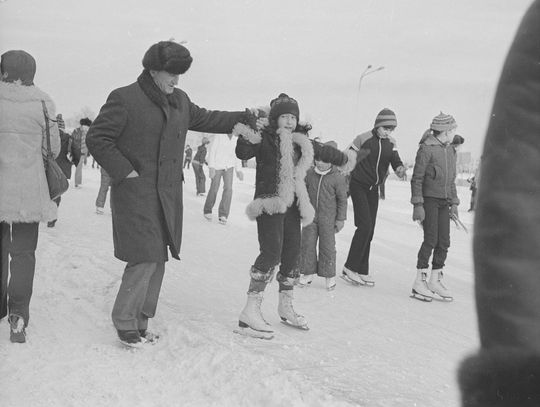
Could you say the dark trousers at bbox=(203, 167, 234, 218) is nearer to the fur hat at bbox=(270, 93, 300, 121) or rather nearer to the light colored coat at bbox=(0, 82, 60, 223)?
the fur hat at bbox=(270, 93, 300, 121)

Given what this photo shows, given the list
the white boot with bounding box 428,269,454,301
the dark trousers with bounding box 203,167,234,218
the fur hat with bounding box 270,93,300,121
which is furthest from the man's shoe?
the dark trousers with bounding box 203,167,234,218

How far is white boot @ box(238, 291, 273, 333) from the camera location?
176 inches

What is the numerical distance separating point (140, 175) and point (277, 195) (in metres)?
1.00

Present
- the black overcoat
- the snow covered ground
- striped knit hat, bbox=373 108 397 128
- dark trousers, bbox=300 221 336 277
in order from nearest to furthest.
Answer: the snow covered ground < the black overcoat < dark trousers, bbox=300 221 336 277 < striped knit hat, bbox=373 108 397 128

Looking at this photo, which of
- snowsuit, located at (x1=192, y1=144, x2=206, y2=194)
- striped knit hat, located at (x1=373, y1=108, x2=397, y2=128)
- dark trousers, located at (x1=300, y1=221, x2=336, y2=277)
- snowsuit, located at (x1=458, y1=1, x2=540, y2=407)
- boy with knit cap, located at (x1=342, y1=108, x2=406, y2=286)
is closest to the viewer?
snowsuit, located at (x1=458, y1=1, x2=540, y2=407)

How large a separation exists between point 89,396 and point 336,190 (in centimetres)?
369

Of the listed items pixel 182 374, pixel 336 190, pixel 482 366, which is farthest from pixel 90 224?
pixel 482 366

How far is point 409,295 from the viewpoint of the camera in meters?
6.51

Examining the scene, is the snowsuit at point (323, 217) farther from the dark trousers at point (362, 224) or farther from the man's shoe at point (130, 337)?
the man's shoe at point (130, 337)

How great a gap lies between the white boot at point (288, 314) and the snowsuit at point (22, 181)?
167 cm

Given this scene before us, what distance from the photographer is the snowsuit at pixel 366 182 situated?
676cm

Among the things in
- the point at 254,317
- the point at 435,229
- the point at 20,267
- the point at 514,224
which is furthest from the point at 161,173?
the point at 514,224

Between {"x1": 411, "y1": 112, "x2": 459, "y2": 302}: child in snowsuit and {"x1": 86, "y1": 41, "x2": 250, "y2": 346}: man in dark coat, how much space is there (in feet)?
9.48

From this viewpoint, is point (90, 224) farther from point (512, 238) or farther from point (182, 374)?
point (512, 238)
